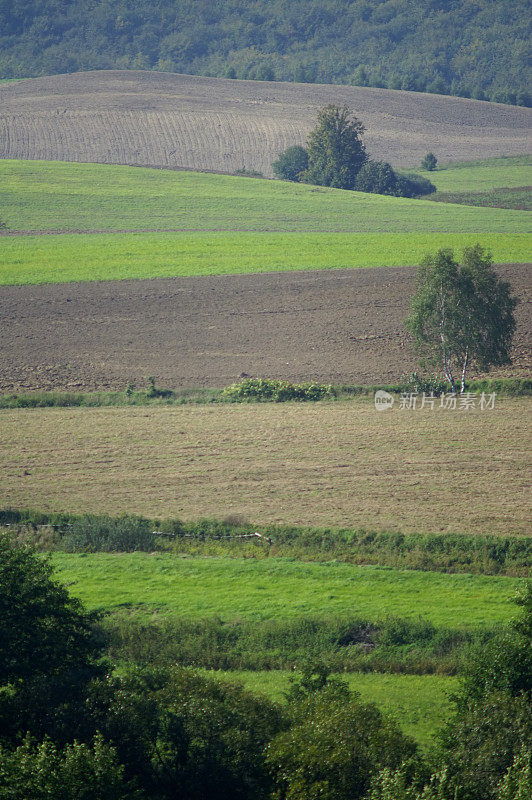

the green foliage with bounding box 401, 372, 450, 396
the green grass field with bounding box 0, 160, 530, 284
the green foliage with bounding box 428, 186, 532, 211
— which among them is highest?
the green foliage with bounding box 428, 186, 532, 211

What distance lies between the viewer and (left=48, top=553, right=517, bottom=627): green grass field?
60.8 feet

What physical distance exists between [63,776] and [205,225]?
182 ft

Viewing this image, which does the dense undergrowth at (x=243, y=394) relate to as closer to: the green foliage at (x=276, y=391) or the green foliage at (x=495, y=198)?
the green foliage at (x=276, y=391)

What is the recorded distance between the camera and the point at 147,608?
19250mm

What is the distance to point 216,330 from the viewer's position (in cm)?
4206

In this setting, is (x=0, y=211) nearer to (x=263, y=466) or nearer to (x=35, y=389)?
(x=35, y=389)

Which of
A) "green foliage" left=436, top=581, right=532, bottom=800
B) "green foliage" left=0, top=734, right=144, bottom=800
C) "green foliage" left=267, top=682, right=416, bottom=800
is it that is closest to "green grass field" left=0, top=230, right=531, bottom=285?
"green foliage" left=436, top=581, right=532, bottom=800

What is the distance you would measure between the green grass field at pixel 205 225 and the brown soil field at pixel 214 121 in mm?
9142

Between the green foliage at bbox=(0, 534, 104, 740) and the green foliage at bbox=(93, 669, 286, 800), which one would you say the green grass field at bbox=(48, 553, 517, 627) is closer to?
the green foliage at bbox=(0, 534, 104, 740)

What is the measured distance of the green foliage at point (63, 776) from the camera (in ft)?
31.8

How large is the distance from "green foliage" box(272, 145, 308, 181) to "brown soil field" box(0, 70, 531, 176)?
113 inches

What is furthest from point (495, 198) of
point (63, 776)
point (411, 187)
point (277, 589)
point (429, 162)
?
point (63, 776)

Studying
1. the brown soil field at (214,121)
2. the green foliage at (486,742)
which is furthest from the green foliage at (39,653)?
the brown soil field at (214,121)

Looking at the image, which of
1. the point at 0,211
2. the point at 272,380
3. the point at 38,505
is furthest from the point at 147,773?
the point at 0,211
